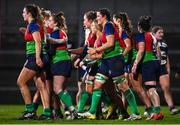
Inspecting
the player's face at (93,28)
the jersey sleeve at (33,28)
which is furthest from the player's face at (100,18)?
the jersey sleeve at (33,28)

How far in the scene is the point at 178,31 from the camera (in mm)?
20109

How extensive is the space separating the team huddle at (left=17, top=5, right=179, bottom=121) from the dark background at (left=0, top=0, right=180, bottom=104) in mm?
5919

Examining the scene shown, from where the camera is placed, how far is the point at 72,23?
20328mm

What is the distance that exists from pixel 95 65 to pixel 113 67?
2.27ft

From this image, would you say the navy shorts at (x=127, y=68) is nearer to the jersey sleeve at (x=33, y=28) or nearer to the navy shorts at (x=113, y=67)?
the navy shorts at (x=113, y=67)

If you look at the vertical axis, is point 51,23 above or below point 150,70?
above

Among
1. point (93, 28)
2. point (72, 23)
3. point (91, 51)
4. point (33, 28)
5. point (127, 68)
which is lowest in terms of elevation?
point (127, 68)

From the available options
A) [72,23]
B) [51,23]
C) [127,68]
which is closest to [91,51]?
[51,23]

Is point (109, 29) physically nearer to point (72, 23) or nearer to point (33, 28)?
point (33, 28)

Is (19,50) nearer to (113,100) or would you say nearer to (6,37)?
(6,37)

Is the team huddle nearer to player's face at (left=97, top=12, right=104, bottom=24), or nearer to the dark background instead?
player's face at (left=97, top=12, right=104, bottom=24)

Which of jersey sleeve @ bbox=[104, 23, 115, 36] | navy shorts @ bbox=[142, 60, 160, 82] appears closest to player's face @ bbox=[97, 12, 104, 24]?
jersey sleeve @ bbox=[104, 23, 115, 36]

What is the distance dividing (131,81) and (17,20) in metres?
6.57

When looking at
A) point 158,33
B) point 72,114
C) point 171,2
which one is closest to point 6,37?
point 171,2
